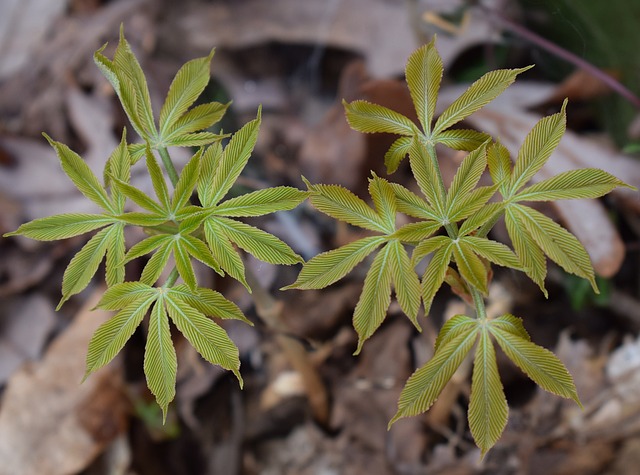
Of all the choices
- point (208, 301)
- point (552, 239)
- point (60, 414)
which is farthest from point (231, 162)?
point (60, 414)

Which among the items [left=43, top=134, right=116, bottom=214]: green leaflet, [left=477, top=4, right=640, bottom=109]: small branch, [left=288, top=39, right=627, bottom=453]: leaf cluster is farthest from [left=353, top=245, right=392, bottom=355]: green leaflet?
[left=477, top=4, right=640, bottom=109]: small branch

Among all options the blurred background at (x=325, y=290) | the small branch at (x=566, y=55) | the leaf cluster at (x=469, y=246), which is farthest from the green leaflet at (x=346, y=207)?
the small branch at (x=566, y=55)

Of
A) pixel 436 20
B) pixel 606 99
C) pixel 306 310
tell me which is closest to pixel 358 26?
pixel 436 20

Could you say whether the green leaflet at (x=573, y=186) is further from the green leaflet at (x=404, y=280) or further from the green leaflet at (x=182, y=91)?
the green leaflet at (x=182, y=91)

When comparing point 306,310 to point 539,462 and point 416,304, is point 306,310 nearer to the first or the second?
point 539,462

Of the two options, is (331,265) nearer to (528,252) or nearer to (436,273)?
(436,273)

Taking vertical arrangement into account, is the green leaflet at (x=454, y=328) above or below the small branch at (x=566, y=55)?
above
